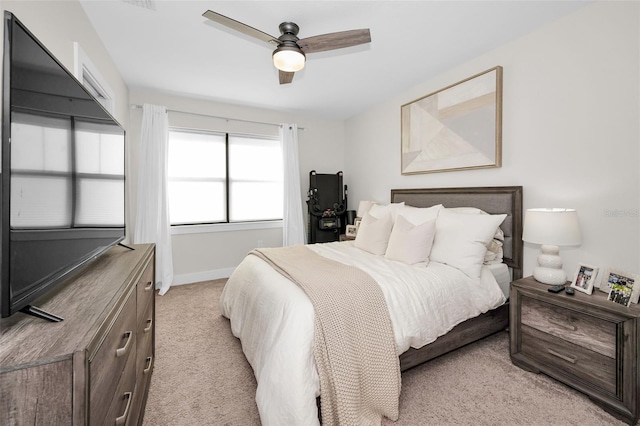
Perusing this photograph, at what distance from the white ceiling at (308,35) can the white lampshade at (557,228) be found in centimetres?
154

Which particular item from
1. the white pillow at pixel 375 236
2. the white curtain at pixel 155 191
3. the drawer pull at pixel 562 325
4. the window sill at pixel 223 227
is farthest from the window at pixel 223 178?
the drawer pull at pixel 562 325

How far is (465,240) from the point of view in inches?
84.5

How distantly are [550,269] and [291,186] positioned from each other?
3305mm

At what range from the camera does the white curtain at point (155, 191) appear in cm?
343

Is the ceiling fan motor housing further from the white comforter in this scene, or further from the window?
the window

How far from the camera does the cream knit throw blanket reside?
134 centimetres

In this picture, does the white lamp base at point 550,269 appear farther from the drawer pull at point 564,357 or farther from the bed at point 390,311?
the drawer pull at point 564,357

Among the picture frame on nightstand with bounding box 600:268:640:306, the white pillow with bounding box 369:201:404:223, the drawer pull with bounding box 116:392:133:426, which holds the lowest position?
the drawer pull with bounding box 116:392:133:426

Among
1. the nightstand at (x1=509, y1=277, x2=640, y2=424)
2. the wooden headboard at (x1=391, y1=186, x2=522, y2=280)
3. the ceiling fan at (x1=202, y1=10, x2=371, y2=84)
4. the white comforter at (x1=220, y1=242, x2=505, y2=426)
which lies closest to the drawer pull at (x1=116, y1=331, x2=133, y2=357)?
the white comforter at (x1=220, y1=242, x2=505, y2=426)

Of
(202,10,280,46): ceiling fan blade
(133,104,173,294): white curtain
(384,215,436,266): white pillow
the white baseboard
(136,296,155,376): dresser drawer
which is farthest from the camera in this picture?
Answer: the white baseboard

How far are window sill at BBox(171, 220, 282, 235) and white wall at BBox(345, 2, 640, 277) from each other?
9.86 feet

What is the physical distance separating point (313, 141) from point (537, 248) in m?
3.46

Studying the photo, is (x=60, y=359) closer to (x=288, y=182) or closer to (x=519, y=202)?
(x=519, y=202)

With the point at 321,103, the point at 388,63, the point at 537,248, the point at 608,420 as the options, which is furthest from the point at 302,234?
the point at 608,420
